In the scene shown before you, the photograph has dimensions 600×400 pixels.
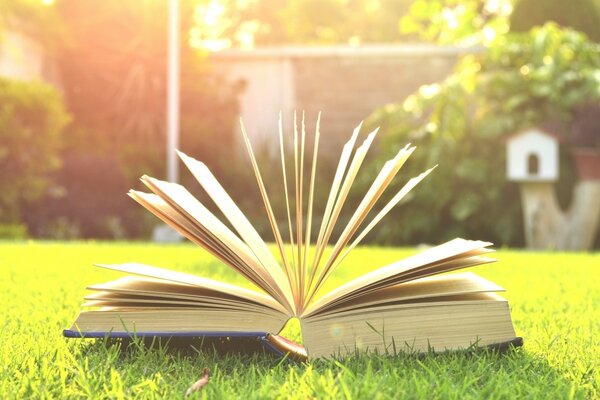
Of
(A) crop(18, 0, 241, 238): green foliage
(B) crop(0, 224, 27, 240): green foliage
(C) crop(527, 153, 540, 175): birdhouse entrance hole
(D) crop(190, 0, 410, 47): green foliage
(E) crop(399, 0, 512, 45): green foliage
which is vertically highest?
(D) crop(190, 0, 410, 47): green foliage

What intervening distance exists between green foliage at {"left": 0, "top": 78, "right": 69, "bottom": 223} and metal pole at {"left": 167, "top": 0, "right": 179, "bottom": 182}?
1529 mm

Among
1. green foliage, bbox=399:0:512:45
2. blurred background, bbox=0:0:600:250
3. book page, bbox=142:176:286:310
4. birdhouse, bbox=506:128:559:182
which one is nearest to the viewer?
book page, bbox=142:176:286:310

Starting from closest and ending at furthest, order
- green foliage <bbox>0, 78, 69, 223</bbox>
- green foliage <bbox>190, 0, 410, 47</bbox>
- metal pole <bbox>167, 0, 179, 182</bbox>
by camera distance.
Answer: green foliage <bbox>0, 78, 69, 223</bbox> < metal pole <bbox>167, 0, 179, 182</bbox> < green foliage <bbox>190, 0, 410, 47</bbox>

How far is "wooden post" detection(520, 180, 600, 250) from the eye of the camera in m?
8.25

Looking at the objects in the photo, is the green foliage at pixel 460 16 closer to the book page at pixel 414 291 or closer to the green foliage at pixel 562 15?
the green foliage at pixel 562 15

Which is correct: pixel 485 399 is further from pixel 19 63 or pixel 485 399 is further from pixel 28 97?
pixel 19 63

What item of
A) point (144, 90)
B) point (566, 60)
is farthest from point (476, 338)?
point (144, 90)

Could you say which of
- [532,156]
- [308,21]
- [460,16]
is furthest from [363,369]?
[308,21]

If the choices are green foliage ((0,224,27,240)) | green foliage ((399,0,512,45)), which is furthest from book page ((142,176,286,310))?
green foliage ((399,0,512,45))

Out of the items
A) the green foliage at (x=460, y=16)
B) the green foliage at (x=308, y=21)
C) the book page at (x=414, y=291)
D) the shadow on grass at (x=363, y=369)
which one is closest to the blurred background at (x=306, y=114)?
the green foliage at (x=460, y=16)

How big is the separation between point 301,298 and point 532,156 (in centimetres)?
696

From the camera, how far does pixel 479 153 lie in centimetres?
904

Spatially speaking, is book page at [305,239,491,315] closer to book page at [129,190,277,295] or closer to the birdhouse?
book page at [129,190,277,295]

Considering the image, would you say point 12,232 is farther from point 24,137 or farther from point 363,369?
point 363,369
